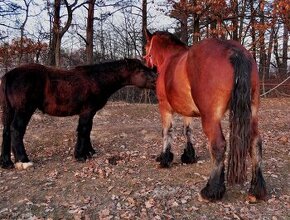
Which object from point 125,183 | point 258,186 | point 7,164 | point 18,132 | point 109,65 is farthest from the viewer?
point 109,65

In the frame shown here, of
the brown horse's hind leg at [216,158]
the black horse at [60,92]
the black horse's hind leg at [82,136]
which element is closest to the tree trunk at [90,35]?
the black horse at [60,92]

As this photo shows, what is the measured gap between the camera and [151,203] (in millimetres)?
4359

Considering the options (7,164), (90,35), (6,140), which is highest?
(90,35)

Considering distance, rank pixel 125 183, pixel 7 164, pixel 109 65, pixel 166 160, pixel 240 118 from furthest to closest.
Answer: pixel 109 65 < pixel 7 164 < pixel 166 160 < pixel 125 183 < pixel 240 118

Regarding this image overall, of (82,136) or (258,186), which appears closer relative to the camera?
(258,186)

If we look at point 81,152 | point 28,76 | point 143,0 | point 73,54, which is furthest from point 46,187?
point 73,54

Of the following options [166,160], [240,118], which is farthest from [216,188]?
[166,160]

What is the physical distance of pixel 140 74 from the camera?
21.7ft

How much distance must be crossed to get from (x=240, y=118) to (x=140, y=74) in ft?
9.61

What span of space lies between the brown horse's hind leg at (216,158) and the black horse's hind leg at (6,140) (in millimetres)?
3291

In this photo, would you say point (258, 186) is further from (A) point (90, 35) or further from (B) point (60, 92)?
(A) point (90, 35)

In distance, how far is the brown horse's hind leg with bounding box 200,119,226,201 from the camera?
13.6 feet

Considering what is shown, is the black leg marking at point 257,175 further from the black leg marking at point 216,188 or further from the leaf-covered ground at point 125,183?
the black leg marking at point 216,188

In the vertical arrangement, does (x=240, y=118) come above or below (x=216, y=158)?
above
